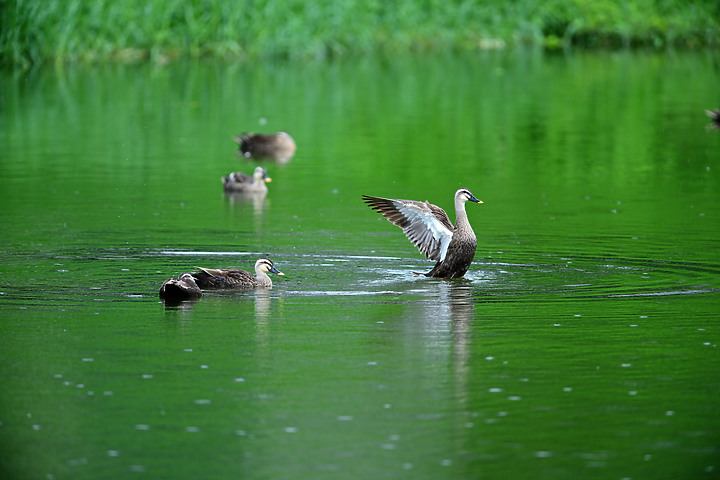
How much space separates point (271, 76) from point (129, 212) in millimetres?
21189

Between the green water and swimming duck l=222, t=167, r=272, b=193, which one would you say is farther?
swimming duck l=222, t=167, r=272, b=193

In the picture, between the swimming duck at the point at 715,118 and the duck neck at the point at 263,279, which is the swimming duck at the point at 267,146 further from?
the duck neck at the point at 263,279

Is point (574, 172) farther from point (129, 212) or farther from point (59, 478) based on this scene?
point (59, 478)

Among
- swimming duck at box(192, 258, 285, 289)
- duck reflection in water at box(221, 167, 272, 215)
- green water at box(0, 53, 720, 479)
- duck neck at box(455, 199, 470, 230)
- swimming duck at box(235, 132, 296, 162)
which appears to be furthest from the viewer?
swimming duck at box(235, 132, 296, 162)

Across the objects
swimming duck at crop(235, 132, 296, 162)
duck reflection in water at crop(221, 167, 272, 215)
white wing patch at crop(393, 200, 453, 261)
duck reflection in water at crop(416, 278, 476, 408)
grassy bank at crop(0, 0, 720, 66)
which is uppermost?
grassy bank at crop(0, 0, 720, 66)

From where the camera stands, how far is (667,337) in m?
9.45

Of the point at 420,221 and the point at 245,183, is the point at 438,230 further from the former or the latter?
the point at 245,183

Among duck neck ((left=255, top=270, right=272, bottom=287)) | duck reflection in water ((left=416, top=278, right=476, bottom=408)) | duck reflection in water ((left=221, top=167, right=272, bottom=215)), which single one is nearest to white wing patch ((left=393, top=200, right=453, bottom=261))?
duck reflection in water ((left=416, top=278, right=476, bottom=408))

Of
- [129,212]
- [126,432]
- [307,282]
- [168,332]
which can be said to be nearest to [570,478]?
[126,432]

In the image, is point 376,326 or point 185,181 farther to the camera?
point 185,181

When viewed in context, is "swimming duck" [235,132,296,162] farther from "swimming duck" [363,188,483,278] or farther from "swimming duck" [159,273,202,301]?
"swimming duck" [159,273,202,301]

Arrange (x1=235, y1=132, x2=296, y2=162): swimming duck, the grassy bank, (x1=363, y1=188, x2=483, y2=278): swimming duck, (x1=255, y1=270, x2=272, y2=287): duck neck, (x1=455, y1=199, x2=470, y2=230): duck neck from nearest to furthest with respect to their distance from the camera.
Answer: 1. (x1=255, y1=270, x2=272, y2=287): duck neck
2. (x1=363, y1=188, x2=483, y2=278): swimming duck
3. (x1=455, y1=199, x2=470, y2=230): duck neck
4. (x1=235, y1=132, x2=296, y2=162): swimming duck
5. the grassy bank

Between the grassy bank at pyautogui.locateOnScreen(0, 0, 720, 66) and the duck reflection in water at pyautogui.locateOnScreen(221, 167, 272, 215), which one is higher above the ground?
the grassy bank at pyautogui.locateOnScreen(0, 0, 720, 66)

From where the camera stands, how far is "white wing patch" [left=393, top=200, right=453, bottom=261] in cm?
1229
